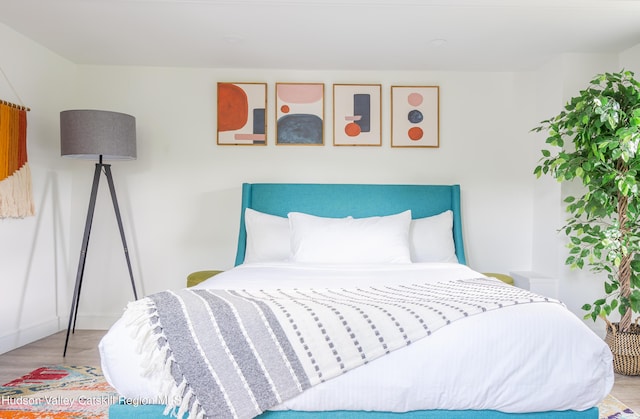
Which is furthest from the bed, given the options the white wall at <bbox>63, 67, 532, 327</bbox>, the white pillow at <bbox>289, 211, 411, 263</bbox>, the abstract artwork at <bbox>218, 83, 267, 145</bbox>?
the abstract artwork at <bbox>218, 83, 267, 145</bbox>

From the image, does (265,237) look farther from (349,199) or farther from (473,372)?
(473,372)

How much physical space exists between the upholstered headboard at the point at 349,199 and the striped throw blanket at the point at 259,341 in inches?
84.0

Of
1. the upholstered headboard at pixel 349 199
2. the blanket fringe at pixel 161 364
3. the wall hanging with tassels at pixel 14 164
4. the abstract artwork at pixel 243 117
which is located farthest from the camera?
the abstract artwork at pixel 243 117

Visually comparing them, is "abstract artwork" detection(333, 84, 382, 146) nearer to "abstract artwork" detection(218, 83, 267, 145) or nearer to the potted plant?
"abstract artwork" detection(218, 83, 267, 145)

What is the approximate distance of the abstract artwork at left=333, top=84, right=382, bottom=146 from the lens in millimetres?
4090

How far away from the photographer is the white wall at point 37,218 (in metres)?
3.33

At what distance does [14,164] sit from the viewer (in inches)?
129

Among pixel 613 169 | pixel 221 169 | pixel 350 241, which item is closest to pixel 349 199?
pixel 350 241

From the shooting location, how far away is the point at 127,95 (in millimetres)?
4102

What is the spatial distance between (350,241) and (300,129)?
50.9 inches

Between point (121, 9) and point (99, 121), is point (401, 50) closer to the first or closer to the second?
point (121, 9)

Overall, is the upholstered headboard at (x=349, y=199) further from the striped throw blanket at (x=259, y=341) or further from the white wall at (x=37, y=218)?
the striped throw blanket at (x=259, y=341)

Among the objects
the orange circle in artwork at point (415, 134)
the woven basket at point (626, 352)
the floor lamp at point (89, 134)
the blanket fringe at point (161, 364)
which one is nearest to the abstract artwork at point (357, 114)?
the orange circle in artwork at point (415, 134)

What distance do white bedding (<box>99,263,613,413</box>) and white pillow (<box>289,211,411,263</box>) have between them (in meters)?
1.53
